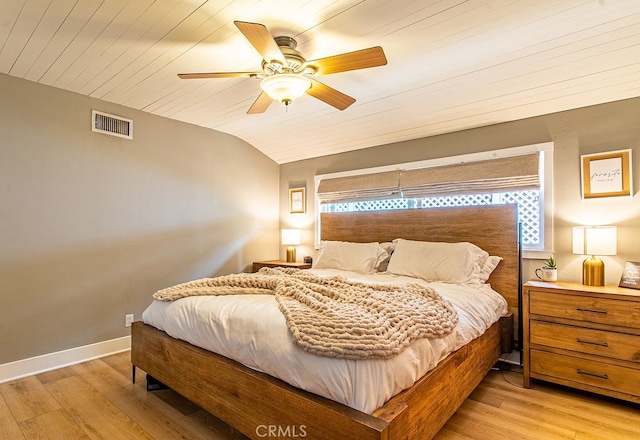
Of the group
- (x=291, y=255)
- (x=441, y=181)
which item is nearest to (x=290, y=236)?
(x=291, y=255)

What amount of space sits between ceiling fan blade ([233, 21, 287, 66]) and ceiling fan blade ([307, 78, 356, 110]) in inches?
12.1

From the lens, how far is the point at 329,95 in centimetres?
236

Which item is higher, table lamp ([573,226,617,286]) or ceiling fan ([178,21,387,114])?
ceiling fan ([178,21,387,114])

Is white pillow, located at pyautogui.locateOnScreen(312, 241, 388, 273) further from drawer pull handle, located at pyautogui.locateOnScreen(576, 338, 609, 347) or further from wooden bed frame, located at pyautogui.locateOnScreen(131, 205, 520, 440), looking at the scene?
drawer pull handle, located at pyautogui.locateOnScreen(576, 338, 609, 347)

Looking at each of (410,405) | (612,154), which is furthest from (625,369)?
(410,405)

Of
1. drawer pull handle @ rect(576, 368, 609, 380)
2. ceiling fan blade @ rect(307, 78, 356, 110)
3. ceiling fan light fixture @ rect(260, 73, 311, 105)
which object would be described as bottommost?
drawer pull handle @ rect(576, 368, 609, 380)

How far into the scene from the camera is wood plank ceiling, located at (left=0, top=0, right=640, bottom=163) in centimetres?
187

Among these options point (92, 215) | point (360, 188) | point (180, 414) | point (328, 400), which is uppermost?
point (360, 188)

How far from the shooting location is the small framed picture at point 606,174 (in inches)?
101

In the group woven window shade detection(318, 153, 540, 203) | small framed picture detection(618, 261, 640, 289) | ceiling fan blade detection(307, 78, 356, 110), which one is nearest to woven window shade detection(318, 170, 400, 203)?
woven window shade detection(318, 153, 540, 203)

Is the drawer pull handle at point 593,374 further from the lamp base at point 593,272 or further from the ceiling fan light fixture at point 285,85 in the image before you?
the ceiling fan light fixture at point 285,85

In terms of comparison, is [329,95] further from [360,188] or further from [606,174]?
[606,174]

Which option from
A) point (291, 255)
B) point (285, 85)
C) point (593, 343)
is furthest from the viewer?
point (291, 255)

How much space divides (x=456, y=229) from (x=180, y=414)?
2.76 metres
